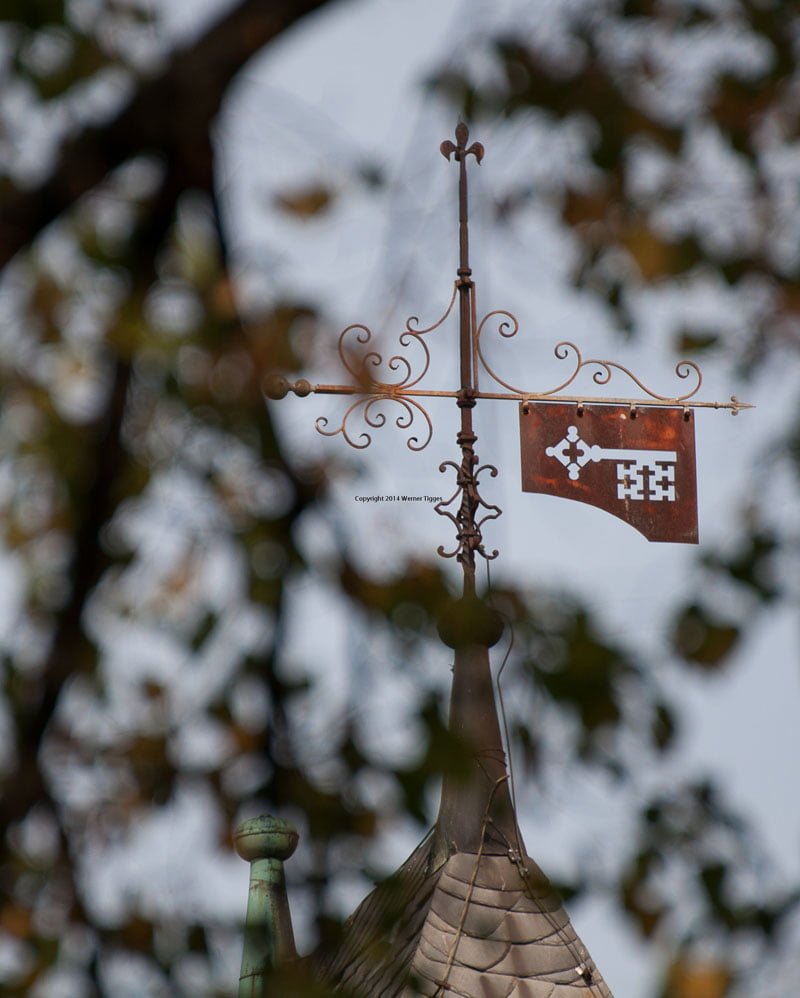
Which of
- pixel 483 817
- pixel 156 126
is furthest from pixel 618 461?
pixel 156 126

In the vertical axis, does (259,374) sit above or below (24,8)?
below

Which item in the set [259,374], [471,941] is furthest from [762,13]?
[471,941]

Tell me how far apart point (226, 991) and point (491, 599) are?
1.06 m

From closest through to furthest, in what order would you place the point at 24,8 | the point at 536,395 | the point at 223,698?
the point at 24,8, the point at 223,698, the point at 536,395

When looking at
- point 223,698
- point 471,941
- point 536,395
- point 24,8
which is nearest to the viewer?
point 24,8

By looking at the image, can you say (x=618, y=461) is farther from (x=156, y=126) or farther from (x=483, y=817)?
(x=156, y=126)

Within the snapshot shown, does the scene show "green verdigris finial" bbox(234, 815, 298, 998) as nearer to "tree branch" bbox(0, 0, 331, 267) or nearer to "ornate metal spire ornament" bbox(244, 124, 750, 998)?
"ornate metal spire ornament" bbox(244, 124, 750, 998)

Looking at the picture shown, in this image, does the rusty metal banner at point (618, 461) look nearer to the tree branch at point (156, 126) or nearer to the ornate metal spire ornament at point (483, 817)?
the ornate metal spire ornament at point (483, 817)

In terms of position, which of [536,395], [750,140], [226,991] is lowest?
[226,991]

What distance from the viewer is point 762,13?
18.0ft

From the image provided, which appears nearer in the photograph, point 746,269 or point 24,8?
point 24,8

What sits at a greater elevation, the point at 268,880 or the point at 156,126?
the point at 156,126

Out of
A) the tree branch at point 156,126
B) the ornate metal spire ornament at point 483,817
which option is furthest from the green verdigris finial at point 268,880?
the tree branch at point 156,126

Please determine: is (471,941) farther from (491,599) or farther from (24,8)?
(24,8)
